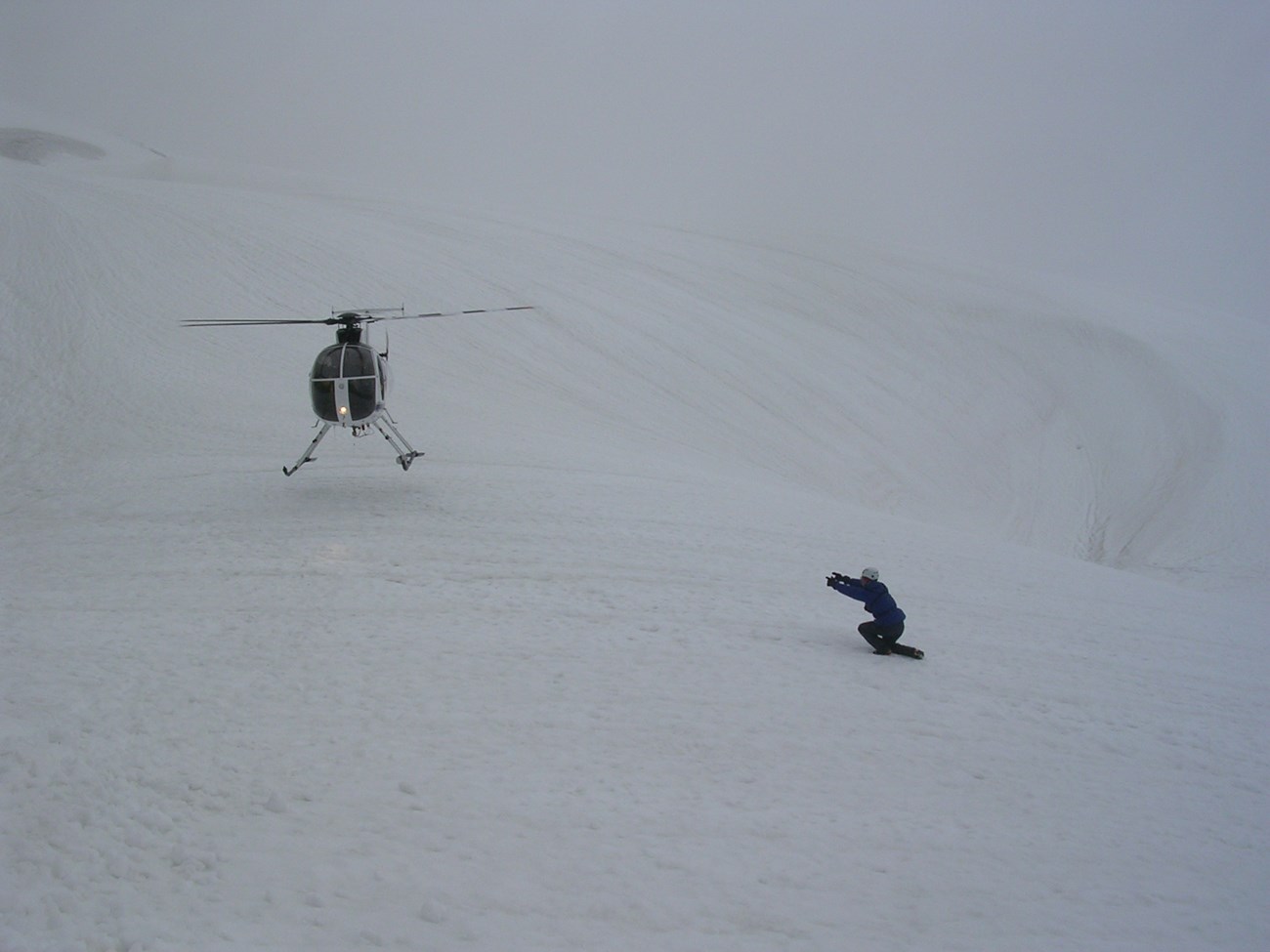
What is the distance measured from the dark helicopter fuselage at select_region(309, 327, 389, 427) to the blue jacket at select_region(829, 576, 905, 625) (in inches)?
302

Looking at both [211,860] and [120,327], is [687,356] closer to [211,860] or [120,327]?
[120,327]

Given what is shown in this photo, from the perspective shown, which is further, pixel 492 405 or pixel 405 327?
pixel 405 327

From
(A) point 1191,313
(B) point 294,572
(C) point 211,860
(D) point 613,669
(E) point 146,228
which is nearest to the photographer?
(C) point 211,860

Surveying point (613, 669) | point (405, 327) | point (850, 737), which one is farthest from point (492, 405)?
point (850, 737)

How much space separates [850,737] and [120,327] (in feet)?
71.6

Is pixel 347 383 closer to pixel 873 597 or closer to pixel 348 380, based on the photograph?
pixel 348 380

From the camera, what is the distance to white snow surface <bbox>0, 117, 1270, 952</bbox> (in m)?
5.23

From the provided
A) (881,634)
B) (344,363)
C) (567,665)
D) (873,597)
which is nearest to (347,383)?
(344,363)

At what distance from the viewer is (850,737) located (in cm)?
740

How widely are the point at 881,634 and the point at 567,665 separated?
11.9ft

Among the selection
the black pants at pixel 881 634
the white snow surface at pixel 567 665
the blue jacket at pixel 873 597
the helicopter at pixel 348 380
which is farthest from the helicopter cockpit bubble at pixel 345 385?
the black pants at pixel 881 634

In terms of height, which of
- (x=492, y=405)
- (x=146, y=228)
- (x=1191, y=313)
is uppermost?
(x=1191, y=313)

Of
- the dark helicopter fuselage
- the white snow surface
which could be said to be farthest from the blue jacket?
the dark helicopter fuselage

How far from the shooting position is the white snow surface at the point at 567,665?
206 inches
